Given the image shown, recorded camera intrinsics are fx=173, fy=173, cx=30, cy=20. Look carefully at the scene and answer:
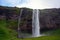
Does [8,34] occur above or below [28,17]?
below

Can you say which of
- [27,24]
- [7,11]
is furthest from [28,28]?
[7,11]

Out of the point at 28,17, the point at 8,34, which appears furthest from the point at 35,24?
the point at 8,34

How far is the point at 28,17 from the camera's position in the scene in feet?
6.40

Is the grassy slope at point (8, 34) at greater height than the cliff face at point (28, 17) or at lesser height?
lesser

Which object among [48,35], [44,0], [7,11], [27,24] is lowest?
[48,35]

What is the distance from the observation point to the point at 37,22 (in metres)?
1.96

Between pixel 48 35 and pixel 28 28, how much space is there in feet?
0.78

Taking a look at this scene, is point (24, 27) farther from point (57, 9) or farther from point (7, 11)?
point (57, 9)

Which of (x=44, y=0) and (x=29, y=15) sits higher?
(x=44, y=0)

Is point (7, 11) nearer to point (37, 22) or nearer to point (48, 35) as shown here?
point (37, 22)

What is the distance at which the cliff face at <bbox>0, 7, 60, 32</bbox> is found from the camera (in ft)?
6.30

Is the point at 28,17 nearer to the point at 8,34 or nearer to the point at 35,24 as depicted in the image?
the point at 35,24

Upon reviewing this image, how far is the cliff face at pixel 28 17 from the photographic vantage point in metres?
1.92

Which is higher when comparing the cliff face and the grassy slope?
the cliff face
